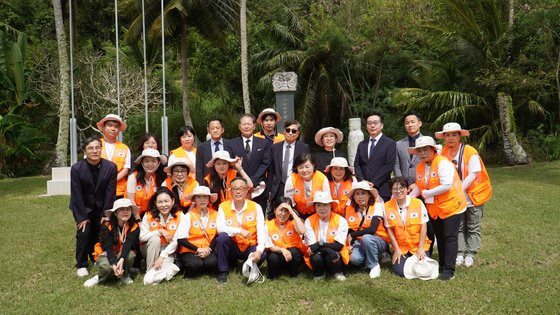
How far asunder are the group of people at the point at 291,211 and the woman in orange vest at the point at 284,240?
0.01m

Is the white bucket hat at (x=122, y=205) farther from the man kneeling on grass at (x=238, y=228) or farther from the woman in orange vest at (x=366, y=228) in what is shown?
the woman in orange vest at (x=366, y=228)

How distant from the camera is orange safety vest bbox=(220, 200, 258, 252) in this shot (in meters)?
5.45

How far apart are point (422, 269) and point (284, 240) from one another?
140cm

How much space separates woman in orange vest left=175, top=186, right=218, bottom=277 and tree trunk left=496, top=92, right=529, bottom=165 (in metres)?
11.3

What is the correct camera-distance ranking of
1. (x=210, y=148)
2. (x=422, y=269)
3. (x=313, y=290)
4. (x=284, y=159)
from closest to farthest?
1. (x=313, y=290)
2. (x=422, y=269)
3. (x=284, y=159)
4. (x=210, y=148)

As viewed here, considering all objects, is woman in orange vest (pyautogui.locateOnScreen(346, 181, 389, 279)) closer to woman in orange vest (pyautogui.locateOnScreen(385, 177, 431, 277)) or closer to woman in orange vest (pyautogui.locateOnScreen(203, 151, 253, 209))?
woman in orange vest (pyautogui.locateOnScreen(385, 177, 431, 277))

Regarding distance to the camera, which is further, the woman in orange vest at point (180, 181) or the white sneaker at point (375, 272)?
the woman in orange vest at point (180, 181)

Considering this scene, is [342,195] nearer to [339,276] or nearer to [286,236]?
[286,236]

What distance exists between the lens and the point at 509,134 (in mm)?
14906

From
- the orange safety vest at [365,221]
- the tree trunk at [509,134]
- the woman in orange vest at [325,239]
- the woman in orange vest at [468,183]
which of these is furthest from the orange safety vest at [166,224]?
the tree trunk at [509,134]

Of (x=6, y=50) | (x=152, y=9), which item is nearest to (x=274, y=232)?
(x=6, y=50)

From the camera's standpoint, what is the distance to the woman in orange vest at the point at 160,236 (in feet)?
17.4

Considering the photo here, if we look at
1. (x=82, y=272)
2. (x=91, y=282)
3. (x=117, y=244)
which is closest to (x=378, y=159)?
(x=117, y=244)

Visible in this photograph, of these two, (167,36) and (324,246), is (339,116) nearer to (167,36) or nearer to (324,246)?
(167,36)
